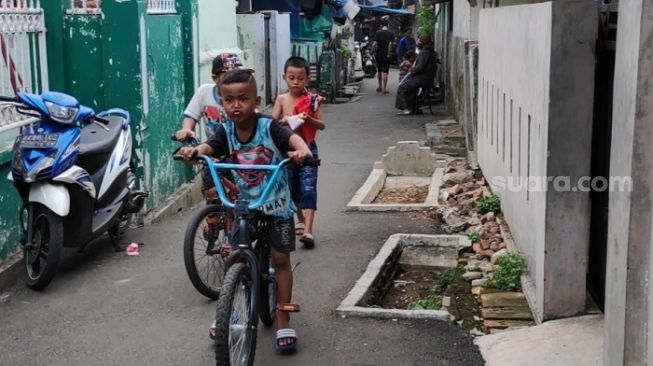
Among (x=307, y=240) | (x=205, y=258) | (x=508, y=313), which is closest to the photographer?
(x=508, y=313)

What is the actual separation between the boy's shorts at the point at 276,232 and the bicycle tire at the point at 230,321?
0.42 m

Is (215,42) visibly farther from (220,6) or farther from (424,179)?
(424,179)

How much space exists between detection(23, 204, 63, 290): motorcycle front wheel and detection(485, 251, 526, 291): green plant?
299 cm

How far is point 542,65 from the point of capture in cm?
489

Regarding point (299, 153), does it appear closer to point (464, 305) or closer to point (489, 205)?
point (464, 305)

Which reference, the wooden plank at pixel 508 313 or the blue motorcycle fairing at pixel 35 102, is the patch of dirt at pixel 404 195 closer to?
the wooden plank at pixel 508 313

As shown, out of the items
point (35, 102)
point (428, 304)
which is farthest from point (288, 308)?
point (35, 102)

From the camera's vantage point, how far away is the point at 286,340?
4.55 m

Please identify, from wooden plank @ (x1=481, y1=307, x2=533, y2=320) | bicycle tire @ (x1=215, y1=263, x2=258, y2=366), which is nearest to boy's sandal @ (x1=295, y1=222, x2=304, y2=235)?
wooden plank @ (x1=481, y1=307, x2=533, y2=320)

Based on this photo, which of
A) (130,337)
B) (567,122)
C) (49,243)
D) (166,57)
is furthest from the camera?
(166,57)

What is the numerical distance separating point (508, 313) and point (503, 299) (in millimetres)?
212

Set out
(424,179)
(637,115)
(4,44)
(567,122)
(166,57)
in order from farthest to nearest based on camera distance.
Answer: (424,179) → (166,57) → (4,44) → (567,122) → (637,115)

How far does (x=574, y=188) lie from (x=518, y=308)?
90 cm

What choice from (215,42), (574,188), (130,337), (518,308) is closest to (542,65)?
(574,188)
